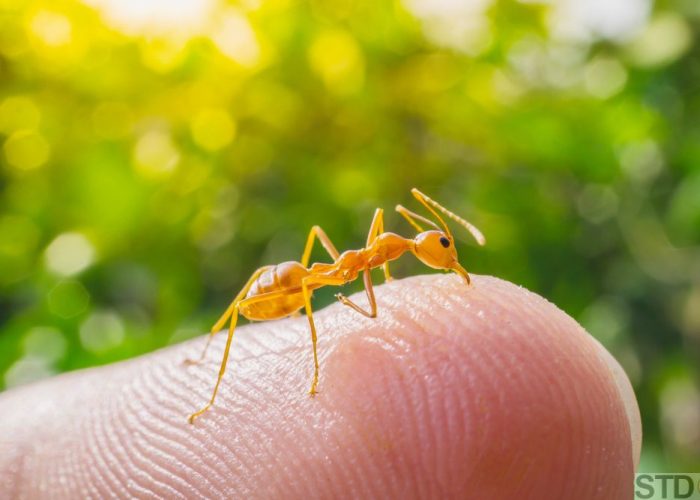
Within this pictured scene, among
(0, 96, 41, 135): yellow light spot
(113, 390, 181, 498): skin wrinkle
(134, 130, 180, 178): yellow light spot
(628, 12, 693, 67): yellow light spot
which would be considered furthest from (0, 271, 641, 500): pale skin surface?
(628, 12, 693, 67): yellow light spot

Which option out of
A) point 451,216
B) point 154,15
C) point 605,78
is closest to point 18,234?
point 154,15

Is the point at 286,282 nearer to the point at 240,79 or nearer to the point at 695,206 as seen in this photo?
the point at 240,79

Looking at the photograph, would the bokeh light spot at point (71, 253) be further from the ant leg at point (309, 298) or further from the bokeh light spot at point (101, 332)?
the ant leg at point (309, 298)

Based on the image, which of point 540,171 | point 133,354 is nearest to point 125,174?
point 133,354

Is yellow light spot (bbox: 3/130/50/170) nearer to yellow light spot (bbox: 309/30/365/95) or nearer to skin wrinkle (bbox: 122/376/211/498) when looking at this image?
yellow light spot (bbox: 309/30/365/95)

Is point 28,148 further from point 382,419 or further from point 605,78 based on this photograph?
point 605,78

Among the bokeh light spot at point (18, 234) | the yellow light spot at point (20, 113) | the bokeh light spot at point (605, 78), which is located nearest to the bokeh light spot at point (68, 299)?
the bokeh light spot at point (18, 234)
